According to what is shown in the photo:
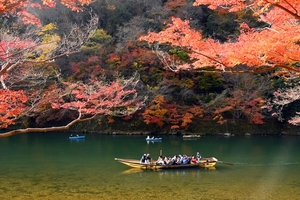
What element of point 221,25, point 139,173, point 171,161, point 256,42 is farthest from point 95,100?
point 221,25

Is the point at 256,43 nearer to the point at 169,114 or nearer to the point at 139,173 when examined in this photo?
the point at 139,173

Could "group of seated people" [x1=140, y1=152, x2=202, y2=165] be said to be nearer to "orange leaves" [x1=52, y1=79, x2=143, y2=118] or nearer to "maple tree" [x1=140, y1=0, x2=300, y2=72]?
"orange leaves" [x1=52, y1=79, x2=143, y2=118]

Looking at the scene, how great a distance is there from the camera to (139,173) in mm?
12625

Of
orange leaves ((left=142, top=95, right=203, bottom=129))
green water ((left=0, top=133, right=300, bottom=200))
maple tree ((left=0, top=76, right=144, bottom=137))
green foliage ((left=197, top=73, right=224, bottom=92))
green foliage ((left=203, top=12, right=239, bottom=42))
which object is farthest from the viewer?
green foliage ((left=203, top=12, right=239, bottom=42))

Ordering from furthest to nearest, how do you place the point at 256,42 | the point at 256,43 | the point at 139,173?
the point at 139,173 → the point at 256,42 → the point at 256,43

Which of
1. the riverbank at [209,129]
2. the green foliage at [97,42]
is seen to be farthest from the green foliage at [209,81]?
the green foliage at [97,42]

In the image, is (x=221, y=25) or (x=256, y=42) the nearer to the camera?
(x=256, y=42)

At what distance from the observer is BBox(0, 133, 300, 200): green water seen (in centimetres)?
982

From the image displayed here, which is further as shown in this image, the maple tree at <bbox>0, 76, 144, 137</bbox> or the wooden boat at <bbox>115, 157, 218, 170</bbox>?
the wooden boat at <bbox>115, 157, 218, 170</bbox>

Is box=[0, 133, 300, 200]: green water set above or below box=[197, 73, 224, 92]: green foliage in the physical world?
below

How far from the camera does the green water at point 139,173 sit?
9820 millimetres

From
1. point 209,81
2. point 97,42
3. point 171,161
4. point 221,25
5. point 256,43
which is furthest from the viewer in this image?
point 221,25

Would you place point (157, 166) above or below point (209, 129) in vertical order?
below

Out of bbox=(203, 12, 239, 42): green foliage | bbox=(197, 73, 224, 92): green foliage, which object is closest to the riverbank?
bbox=(197, 73, 224, 92): green foliage
